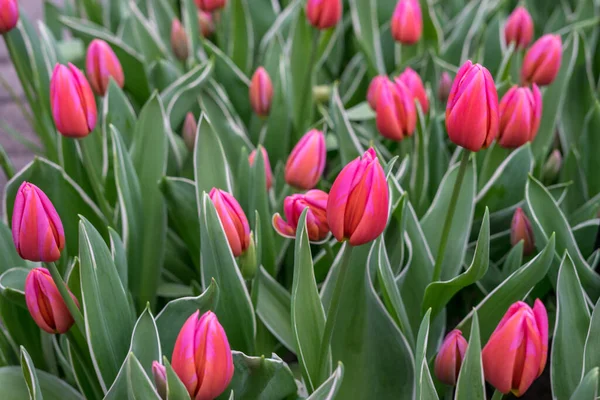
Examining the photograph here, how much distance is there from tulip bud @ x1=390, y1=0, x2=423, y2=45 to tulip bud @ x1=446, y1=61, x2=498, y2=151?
Result: 0.52m

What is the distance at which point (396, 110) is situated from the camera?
915 millimetres

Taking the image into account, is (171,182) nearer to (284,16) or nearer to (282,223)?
(282,223)

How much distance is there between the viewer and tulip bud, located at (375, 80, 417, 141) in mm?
902

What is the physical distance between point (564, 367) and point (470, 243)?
0.28m

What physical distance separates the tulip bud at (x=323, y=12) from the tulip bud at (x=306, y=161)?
1.12 ft

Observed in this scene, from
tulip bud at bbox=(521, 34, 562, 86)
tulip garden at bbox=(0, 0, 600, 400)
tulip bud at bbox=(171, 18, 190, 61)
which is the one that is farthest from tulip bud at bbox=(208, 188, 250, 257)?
tulip bud at bbox=(171, 18, 190, 61)

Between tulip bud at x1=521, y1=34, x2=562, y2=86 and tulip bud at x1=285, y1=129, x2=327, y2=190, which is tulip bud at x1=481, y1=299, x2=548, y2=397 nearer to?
tulip bud at x1=285, y1=129, x2=327, y2=190

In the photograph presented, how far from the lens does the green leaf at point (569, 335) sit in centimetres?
78

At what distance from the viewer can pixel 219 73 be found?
130 centimetres

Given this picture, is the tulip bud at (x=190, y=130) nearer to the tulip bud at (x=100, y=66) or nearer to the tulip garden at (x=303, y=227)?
the tulip garden at (x=303, y=227)

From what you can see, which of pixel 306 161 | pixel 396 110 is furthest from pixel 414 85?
pixel 306 161

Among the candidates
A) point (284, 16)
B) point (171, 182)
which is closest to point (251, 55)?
point (284, 16)

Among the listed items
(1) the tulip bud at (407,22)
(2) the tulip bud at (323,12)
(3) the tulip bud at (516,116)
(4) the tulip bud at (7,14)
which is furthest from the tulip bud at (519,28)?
(4) the tulip bud at (7,14)

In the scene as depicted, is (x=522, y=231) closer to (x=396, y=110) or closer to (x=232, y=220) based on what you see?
(x=396, y=110)
